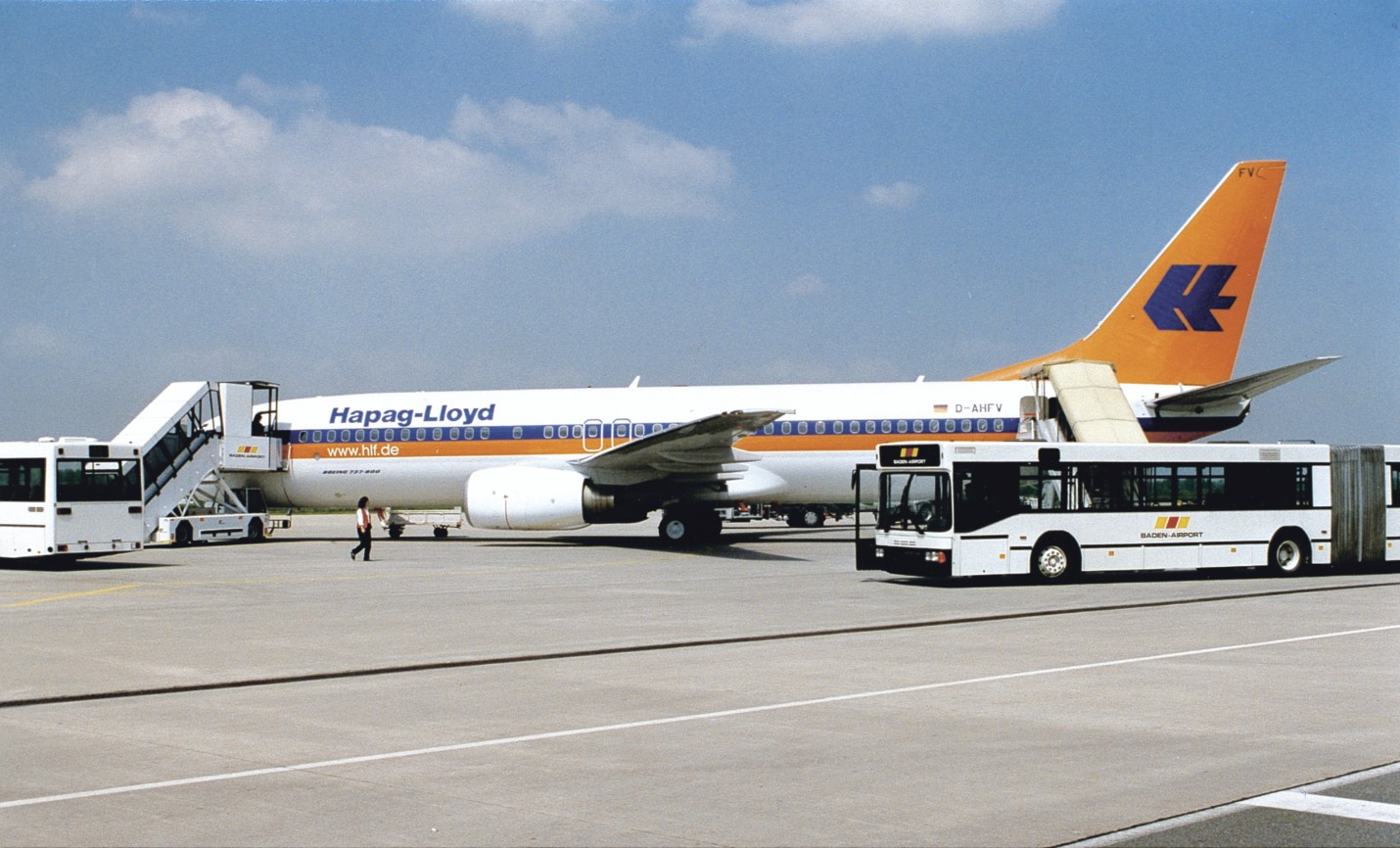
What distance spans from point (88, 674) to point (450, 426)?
2237 cm

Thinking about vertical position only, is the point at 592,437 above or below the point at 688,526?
above

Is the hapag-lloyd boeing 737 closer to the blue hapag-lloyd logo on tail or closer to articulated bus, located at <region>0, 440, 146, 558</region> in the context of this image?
the blue hapag-lloyd logo on tail

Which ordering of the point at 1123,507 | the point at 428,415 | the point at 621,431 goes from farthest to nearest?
the point at 428,415 < the point at 621,431 < the point at 1123,507

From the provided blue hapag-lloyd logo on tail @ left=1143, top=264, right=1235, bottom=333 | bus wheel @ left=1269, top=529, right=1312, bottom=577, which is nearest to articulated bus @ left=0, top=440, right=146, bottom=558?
bus wheel @ left=1269, top=529, right=1312, bottom=577

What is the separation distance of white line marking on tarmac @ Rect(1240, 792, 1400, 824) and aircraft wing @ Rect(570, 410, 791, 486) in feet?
64.8

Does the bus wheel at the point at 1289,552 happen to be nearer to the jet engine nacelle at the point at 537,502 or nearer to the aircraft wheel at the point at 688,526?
the aircraft wheel at the point at 688,526

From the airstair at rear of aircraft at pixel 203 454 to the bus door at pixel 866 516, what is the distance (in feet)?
60.3

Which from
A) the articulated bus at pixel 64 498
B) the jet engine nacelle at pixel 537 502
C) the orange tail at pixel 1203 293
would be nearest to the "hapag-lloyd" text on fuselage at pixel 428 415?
the jet engine nacelle at pixel 537 502

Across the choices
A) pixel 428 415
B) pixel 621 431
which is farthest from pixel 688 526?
pixel 428 415

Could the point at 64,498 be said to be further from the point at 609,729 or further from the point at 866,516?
the point at 609,729

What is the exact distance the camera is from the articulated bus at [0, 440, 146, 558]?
2544cm

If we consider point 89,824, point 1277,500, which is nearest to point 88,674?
point 89,824

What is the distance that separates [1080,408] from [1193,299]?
5.81 metres

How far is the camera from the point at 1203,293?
1330 inches
